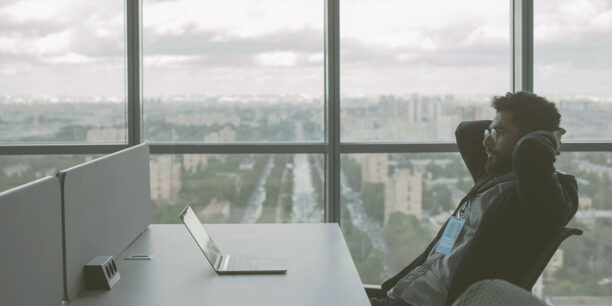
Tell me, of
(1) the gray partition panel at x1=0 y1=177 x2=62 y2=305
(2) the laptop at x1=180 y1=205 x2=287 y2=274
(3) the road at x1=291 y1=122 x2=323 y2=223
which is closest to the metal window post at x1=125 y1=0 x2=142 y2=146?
(3) the road at x1=291 y1=122 x2=323 y2=223

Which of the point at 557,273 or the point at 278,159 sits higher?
the point at 278,159

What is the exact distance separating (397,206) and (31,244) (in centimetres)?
277

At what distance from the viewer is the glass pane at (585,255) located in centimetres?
418

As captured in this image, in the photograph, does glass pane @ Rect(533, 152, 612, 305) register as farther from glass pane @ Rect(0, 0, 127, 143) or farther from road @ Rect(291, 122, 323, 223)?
glass pane @ Rect(0, 0, 127, 143)

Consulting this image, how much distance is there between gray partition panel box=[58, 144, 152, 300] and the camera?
205cm

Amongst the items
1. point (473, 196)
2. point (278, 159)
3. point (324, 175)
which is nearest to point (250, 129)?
point (278, 159)

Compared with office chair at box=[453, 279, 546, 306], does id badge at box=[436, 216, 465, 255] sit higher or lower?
lower

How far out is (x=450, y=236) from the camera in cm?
253

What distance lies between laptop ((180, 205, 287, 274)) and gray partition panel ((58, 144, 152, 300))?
0.30m

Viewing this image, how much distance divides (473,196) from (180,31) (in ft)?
7.53

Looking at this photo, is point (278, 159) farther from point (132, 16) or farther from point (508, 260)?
point (508, 260)

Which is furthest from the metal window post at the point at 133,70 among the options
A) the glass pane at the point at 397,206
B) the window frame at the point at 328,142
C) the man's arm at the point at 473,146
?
the man's arm at the point at 473,146

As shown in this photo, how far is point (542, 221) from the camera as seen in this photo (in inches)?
86.3

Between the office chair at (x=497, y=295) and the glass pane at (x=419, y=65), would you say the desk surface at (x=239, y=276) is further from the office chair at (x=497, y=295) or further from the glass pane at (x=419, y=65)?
the glass pane at (x=419, y=65)
